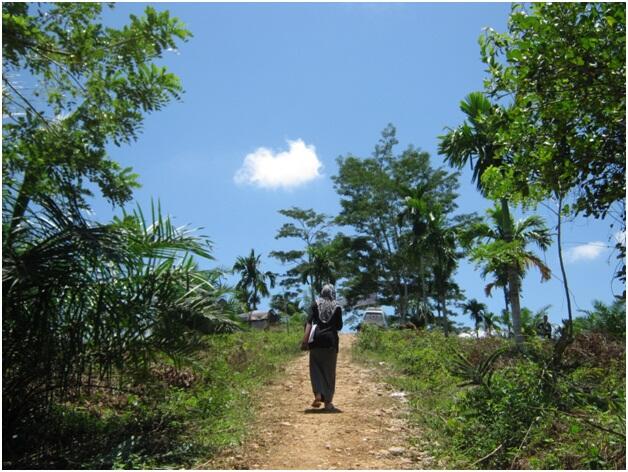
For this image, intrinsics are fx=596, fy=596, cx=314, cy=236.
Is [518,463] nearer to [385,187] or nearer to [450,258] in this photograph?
[450,258]

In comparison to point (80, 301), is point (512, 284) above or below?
above

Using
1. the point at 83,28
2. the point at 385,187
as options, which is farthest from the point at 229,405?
the point at 385,187

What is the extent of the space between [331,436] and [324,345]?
1.87 metres

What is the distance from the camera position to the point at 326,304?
8.19m

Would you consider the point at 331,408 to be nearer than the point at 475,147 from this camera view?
Yes

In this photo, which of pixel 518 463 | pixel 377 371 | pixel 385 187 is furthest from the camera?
pixel 385 187

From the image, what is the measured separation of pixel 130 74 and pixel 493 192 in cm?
433

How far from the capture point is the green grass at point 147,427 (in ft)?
18.4

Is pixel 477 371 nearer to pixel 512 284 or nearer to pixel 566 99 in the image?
pixel 566 99

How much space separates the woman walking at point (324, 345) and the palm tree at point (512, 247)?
282 inches

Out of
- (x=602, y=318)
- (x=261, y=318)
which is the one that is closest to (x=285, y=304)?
(x=261, y=318)

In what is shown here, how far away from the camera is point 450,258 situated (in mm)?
27719

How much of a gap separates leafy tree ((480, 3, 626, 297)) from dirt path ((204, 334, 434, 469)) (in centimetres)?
287

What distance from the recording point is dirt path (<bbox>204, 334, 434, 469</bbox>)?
5.39 metres
